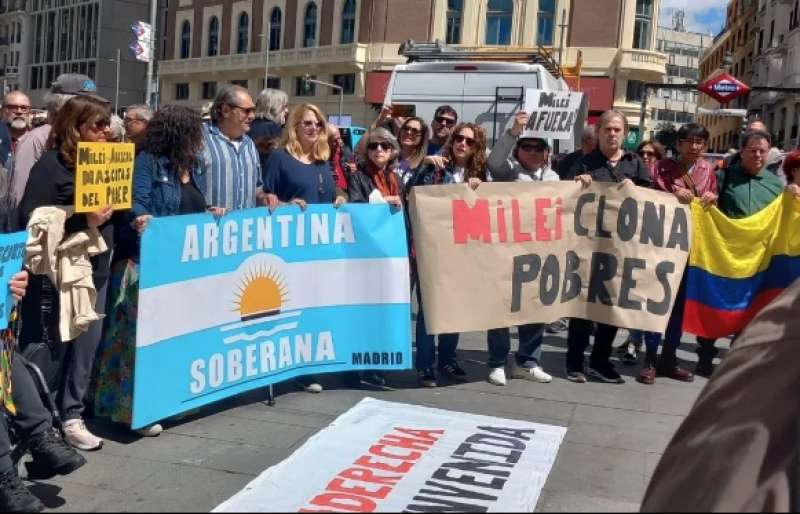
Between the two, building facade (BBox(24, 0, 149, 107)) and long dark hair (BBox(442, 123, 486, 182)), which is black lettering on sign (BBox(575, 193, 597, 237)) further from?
building facade (BBox(24, 0, 149, 107))

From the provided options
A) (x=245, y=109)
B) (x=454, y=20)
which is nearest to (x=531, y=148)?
(x=245, y=109)

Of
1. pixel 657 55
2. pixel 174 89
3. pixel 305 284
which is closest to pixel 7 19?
pixel 174 89

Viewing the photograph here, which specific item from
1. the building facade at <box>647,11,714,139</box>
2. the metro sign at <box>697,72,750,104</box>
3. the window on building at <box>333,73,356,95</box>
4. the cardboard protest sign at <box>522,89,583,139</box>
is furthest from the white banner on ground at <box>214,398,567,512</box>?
the building facade at <box>647,11,714,139</box>

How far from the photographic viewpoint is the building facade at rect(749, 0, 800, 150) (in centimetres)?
5117

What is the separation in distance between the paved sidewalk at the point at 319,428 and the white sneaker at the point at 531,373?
0.08 m

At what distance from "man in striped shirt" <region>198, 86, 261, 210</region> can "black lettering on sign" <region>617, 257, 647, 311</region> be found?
8.25ft

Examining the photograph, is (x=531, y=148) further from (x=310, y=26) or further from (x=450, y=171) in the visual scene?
(x=310, y=26)

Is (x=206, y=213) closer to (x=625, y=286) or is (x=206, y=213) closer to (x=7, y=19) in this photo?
(x=625, y=286)

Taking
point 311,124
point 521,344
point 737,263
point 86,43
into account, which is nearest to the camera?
point 311,124

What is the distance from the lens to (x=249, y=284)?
5.02 metres

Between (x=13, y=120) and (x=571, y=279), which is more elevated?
(x=13, y=120)

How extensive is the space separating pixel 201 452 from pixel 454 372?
7.30 ft

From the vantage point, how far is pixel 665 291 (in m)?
6.13

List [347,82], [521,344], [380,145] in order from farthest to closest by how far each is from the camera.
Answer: [347,82], [521,344], [380,145]
